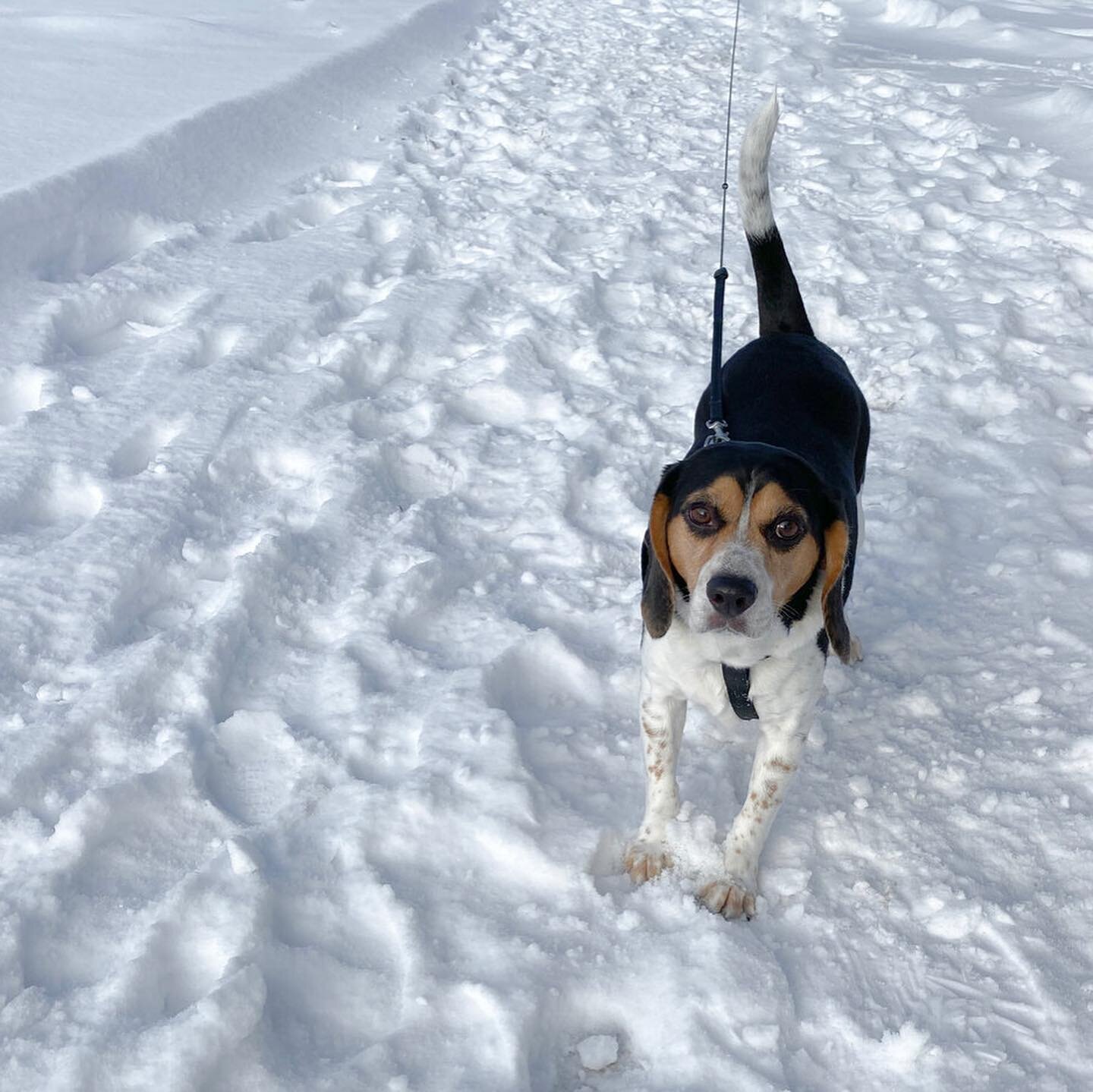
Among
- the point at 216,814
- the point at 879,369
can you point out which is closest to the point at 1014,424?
the point at 879,369

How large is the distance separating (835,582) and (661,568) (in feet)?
1.19

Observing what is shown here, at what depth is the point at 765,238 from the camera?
131 inches

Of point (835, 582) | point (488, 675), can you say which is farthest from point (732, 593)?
point (488, 675)

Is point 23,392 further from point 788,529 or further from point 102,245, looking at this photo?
point 788,529

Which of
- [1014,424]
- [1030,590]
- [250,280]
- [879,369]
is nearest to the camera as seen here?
[1030,590]

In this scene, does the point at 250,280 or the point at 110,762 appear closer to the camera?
the point at 110,762

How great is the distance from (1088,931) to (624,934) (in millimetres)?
1017

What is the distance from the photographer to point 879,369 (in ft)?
15.3

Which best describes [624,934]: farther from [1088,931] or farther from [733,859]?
[1088,931]

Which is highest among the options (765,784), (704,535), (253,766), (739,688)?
(704,535)

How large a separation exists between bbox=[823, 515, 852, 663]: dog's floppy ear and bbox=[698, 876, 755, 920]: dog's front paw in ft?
1.89

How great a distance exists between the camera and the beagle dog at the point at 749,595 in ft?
7.38

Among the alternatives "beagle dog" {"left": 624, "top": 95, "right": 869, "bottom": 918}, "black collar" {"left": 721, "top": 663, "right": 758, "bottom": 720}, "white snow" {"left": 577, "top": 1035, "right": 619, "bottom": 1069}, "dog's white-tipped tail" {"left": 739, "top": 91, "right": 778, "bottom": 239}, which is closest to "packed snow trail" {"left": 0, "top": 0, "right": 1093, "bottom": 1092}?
"white snow" {"left": 577, "top": 1035, "right": 619, "bottom": 1069}

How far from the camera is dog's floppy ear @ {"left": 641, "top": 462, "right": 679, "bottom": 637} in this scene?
2373 mm
